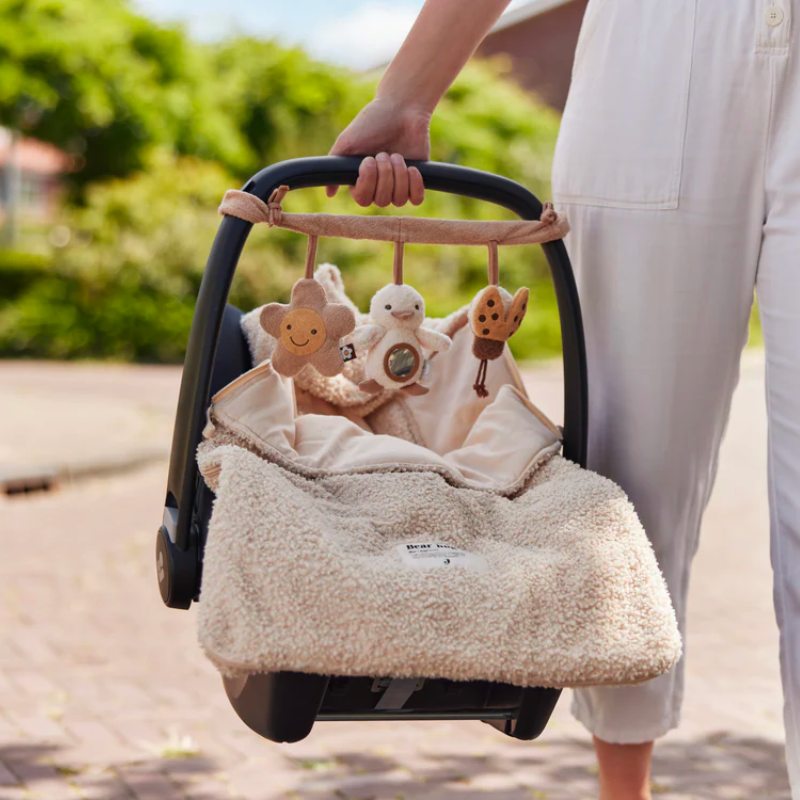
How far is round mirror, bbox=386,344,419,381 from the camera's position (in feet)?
5.29

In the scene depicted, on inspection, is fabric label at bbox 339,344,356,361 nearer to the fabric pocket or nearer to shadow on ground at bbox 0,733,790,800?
the fabric pocket

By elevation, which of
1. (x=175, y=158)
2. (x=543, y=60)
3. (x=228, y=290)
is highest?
(x=543, y=60)

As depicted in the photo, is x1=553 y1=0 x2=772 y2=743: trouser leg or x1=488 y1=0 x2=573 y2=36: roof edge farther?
x1=488 y1=0 x2=573 y2=36: roof edge

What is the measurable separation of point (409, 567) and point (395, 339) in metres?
0.45

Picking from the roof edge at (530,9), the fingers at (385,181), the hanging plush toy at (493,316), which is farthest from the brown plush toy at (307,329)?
the roof edge at (530,9)

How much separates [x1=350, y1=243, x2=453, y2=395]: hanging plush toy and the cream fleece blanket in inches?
4.8

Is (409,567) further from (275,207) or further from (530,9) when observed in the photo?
(530,9)

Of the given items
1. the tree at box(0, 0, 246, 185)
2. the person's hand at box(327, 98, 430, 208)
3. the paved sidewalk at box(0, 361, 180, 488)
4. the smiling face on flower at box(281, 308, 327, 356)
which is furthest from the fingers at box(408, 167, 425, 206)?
the tree at box(0, 0, 246, 185)

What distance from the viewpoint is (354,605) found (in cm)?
120

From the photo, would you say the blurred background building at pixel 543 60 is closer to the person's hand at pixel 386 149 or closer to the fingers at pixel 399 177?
the person's hand at pixel 386 149

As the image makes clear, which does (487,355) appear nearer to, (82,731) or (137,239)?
(82,731)

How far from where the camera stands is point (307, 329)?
1515mm

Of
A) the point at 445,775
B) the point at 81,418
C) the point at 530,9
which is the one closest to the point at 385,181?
the point at 530,9

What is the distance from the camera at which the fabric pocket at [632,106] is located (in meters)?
1.51
